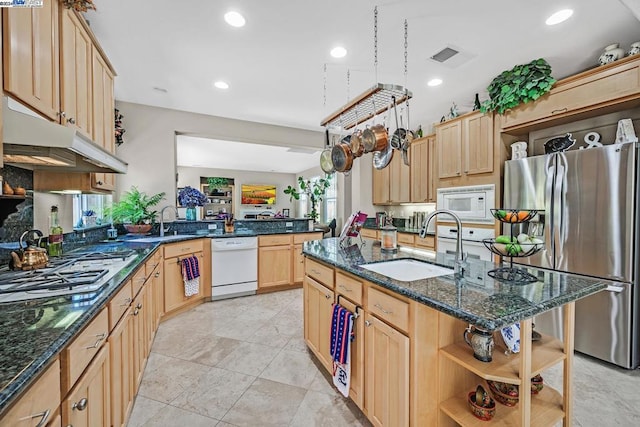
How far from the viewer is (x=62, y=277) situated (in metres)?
1.38

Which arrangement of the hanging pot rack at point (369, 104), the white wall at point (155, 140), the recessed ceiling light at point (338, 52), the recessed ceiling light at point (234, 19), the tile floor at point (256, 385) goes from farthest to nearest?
the white wall at point (155, 140), the recessed ceiling light at point (338, 52), the recessed ceiling light at point (234, 19), the hanging pot rack at point (369, 104), the tile floor at point (256, 385)

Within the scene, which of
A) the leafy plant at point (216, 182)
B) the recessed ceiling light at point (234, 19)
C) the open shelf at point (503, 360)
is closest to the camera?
the open shelf at point (503, 360)

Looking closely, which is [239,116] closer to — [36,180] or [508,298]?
[36,180]

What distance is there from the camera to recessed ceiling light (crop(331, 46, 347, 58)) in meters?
2.44

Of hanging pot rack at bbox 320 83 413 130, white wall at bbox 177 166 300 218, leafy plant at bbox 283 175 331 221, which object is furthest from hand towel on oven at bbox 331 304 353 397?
white wall at bbox 177 166 300 218

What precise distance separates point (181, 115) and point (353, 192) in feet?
10.1

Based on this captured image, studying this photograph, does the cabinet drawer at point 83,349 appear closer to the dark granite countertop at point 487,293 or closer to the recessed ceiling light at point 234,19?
the dark granite countertop at point 487,293

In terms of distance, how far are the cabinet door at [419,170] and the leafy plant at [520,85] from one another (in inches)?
49.8

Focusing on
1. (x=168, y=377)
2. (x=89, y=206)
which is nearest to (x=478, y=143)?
(x=168, y=377)

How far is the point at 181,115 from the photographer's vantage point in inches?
155

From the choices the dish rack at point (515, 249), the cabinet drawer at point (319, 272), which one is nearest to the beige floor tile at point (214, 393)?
the cabinet drawer at point (319, 272)

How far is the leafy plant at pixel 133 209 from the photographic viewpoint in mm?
3382

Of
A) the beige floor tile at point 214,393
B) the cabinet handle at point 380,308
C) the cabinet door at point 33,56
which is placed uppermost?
the cabinet door at point 33,56

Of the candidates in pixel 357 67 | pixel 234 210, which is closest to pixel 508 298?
pixel 357 67
